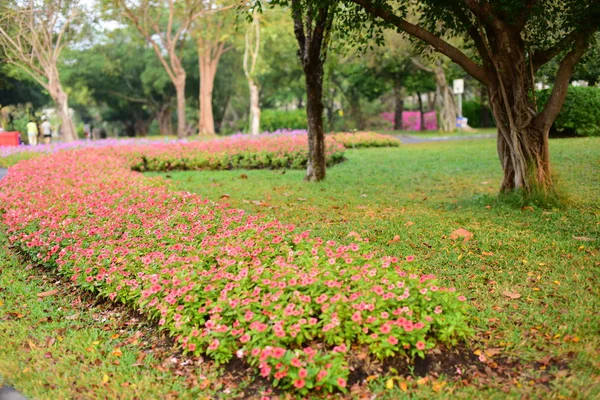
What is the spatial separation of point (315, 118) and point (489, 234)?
202 inches

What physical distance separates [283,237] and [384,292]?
60.5 inches

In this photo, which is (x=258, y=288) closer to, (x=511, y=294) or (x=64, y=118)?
(x=511, y=294)

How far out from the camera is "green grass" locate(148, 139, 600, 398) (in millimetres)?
3584

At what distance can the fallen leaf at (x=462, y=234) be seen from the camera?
19.0 ft

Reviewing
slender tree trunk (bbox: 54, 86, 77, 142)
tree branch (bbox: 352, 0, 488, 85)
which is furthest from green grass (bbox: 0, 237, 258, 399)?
slender tree trunk (bbox: 54, 86, 77, 142)

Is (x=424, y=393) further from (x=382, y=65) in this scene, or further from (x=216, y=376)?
(x=382, y=65)

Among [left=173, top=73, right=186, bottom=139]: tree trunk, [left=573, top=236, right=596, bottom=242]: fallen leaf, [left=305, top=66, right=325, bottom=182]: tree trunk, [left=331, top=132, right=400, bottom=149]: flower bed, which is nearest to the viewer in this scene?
[left=573, top=236, right=596, bottom=242]: fallen leaf

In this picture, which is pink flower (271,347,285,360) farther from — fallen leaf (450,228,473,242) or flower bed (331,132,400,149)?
flower bed (331,132,400,149)

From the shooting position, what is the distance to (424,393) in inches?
122

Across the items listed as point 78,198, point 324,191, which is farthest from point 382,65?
point 78,198

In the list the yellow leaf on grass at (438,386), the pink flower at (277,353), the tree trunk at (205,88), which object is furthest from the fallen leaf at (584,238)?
the tree trunk at (205,88)

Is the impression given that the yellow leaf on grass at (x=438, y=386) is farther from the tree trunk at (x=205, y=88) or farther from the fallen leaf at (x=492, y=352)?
the tree trunk at (x=205, y=88)

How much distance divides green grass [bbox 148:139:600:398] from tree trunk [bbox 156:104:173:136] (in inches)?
1278

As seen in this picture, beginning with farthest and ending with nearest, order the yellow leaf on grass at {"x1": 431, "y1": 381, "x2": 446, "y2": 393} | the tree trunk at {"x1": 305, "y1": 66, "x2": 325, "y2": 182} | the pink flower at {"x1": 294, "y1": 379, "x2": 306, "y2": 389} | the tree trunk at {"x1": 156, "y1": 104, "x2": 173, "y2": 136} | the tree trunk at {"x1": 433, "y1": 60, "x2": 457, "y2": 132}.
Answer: the tree trunk at {"x1": 156, "y1": 104, "x2": 173, "y2": 136}, the tree trunk at {"x1": 433, "y1": 60, "x2": 457, "y2": 132}, the tree trunk at {"x1": 305, "y1": 66, "x2": 325, "y2": 182}, the yellow leaf on grass at {"x1": 431, "y1": 381, "x2": 446, "y2": 393}, the pink flower at {"x1": 294, "y1": 379, "x2": 306, "y2": 389}
